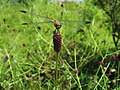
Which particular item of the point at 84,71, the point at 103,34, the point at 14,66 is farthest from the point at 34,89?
the point at 103,34

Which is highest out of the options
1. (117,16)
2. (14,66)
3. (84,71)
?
(117,16)

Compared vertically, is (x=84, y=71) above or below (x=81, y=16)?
below

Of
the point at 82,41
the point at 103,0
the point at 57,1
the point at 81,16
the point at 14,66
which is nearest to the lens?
the point at 14,66

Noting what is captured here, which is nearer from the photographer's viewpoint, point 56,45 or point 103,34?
point 56,45

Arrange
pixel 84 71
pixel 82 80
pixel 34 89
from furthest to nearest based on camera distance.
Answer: pixel 84 71
pixel 82 80
pixel 34 89

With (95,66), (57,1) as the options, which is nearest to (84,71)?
(95,66)

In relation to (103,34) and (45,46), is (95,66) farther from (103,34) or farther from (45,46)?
(103,34)
